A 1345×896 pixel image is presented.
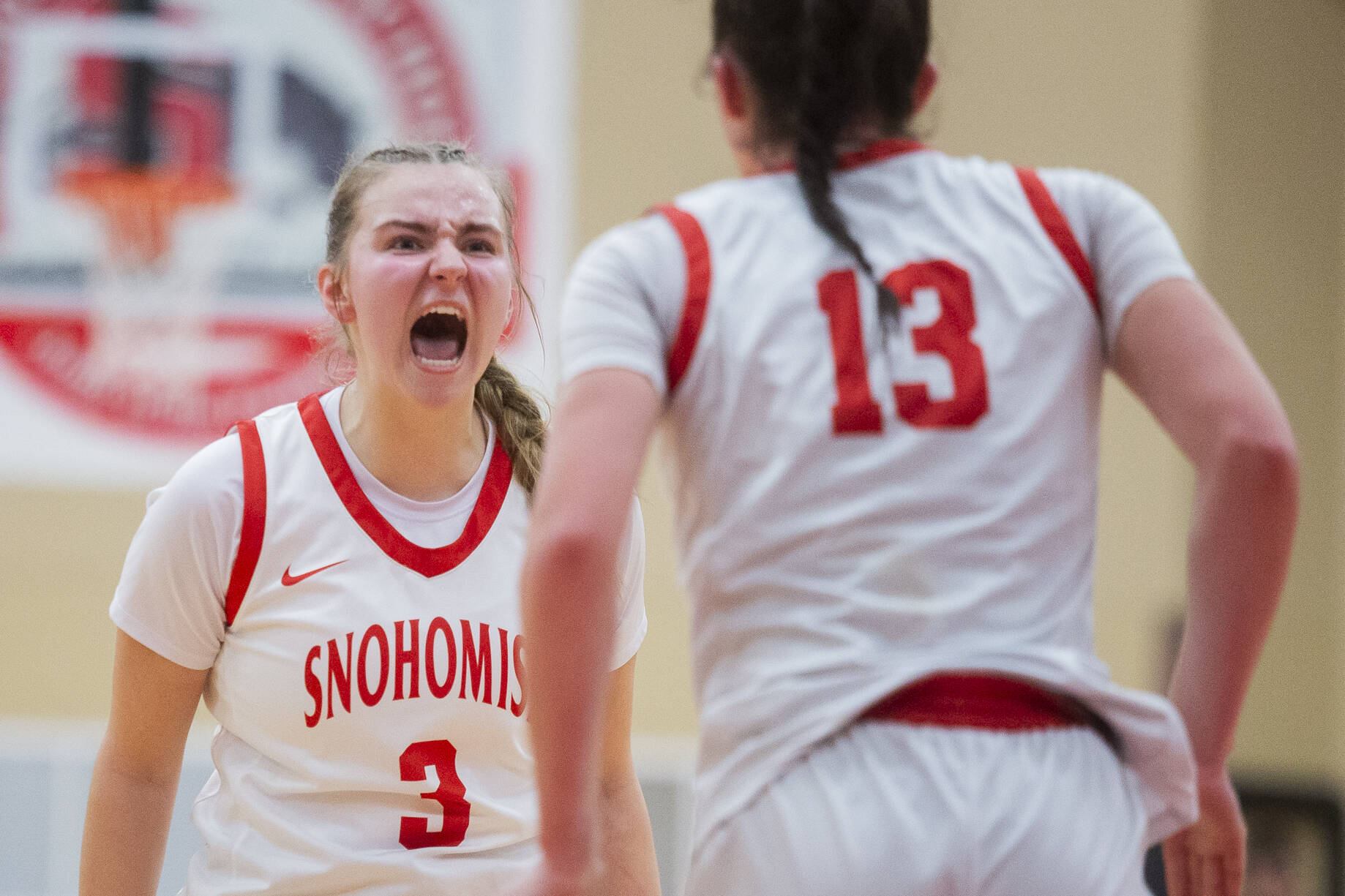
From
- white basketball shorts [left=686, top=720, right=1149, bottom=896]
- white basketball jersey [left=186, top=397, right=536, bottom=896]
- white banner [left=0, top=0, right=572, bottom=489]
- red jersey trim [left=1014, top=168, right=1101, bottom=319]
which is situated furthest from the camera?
white banner [left=0, top=0, right=572, bottom=489]

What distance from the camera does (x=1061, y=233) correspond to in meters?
1.28

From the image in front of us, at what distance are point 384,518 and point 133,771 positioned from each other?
17.9 inches

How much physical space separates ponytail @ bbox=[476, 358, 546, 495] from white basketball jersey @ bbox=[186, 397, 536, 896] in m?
0.17

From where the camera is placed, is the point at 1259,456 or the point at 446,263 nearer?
the point at 1259,456

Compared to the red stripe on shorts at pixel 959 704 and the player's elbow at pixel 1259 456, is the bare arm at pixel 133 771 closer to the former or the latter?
the red stripe on shorts at pixel 959 704

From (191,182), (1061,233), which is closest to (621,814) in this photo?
(1061,233)

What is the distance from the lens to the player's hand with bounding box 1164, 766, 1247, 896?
1.30 meters

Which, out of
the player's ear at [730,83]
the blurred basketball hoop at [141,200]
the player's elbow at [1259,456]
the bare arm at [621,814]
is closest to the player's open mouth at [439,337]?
the bare arm at [621,814]

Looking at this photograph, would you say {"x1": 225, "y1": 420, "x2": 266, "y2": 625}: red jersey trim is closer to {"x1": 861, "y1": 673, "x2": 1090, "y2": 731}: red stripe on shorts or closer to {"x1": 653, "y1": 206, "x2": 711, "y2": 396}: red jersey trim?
{"x1": 653, "y1": 206, "x2": 711, "y2": 396}: red jersey trim

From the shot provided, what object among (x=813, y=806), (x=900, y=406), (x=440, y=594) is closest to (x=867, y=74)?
(x=900, y=406)

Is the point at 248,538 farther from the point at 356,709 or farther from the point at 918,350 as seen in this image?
the point at 918,350

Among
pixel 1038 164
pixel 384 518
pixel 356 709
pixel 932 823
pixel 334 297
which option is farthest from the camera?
pixel 1038 164

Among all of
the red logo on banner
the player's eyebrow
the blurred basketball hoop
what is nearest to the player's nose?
the player's eyebrow

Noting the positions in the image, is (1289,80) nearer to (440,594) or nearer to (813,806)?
(440,594)
